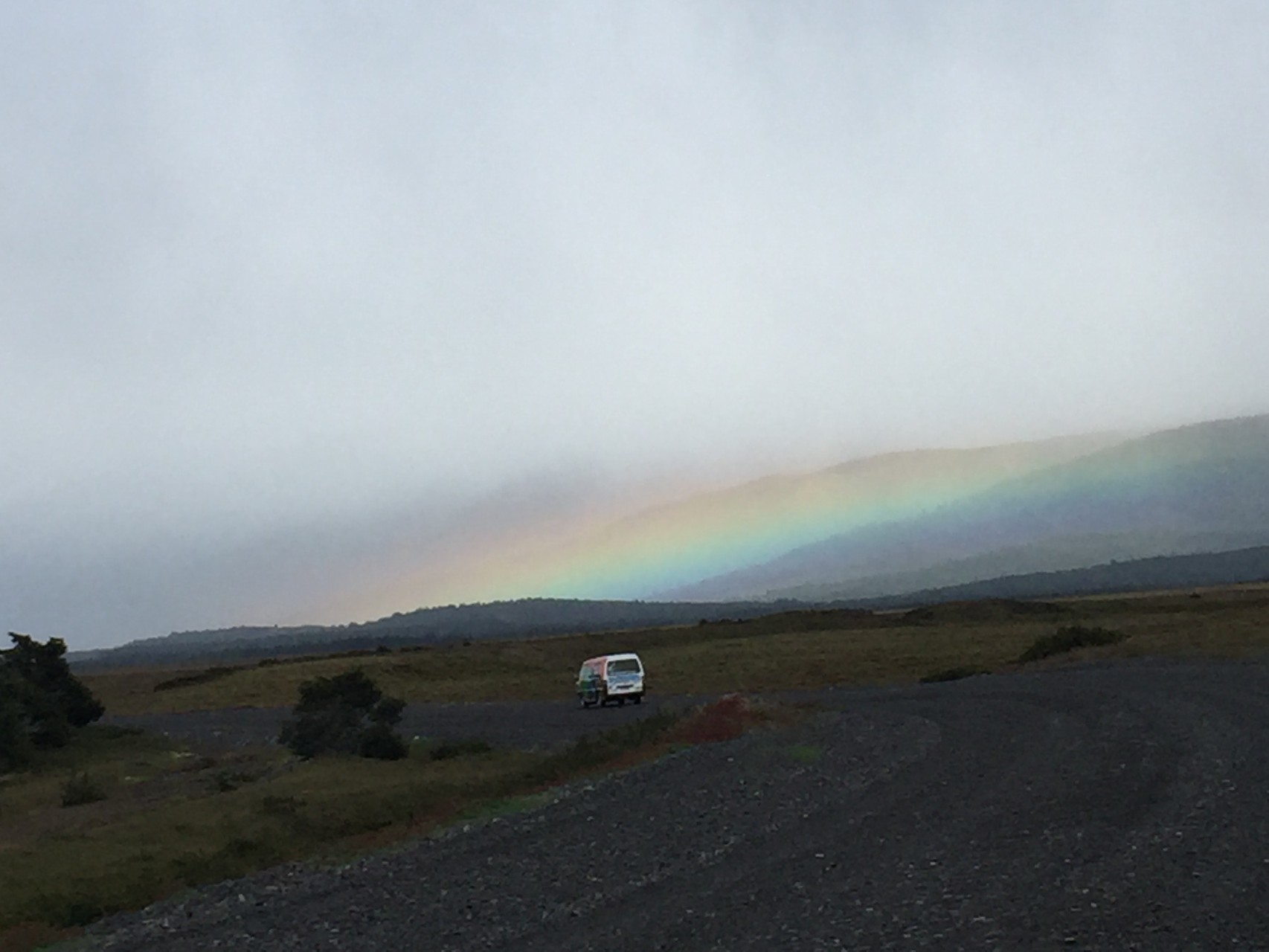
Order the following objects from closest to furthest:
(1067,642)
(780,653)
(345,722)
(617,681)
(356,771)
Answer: (356,771), (345,722), (617,681), (1067,642), (780,653)

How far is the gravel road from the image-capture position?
11789mm

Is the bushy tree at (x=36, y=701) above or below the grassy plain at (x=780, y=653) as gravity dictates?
above

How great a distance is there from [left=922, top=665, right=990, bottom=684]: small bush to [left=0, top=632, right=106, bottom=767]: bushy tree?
129 ft

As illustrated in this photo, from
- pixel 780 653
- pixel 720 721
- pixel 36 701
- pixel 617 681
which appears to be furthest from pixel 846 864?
pixel 780 653

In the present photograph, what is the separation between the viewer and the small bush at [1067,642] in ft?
178

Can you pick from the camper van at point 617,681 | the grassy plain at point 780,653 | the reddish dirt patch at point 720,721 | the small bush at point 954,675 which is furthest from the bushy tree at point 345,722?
the small bush at point 954,675

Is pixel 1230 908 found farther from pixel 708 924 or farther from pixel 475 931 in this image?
pixel 475 931

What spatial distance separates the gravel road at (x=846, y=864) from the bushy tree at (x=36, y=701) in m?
32.7

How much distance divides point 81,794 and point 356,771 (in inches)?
348

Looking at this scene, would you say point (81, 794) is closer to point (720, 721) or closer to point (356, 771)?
point (356, 771)

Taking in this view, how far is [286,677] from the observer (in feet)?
315

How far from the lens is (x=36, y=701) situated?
51.2 metres

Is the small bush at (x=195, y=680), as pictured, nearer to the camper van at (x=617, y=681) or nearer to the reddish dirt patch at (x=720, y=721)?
the camper van at (x=617, y=681)

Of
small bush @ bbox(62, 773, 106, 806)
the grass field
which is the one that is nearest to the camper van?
the grass field
